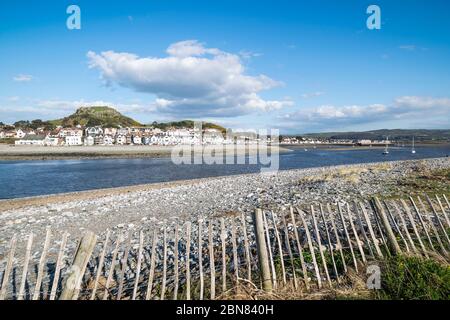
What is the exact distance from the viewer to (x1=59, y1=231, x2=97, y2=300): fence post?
201 inches

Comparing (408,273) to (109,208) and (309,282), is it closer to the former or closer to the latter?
(309,282)

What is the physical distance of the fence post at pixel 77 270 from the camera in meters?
5.09

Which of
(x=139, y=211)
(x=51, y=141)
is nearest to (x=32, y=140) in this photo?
(x=51, y=141)

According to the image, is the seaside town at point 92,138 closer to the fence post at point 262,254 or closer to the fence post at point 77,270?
the fence post at point 77,270

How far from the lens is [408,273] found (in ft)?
19.0

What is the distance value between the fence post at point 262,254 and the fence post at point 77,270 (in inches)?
122

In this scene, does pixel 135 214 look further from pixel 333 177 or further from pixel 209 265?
pixel 333 177

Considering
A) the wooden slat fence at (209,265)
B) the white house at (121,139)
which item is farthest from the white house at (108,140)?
the wooden slat fence at (209,265)

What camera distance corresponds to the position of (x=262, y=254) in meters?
5.82

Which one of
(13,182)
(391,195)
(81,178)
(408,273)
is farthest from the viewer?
Answer: (81,178)

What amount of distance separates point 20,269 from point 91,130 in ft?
528

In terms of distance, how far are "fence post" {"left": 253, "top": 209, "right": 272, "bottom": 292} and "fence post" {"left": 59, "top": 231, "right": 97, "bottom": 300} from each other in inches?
122

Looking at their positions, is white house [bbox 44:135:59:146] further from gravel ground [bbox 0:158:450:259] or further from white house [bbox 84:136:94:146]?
gravel ground [bbox 0:158:450:259]
